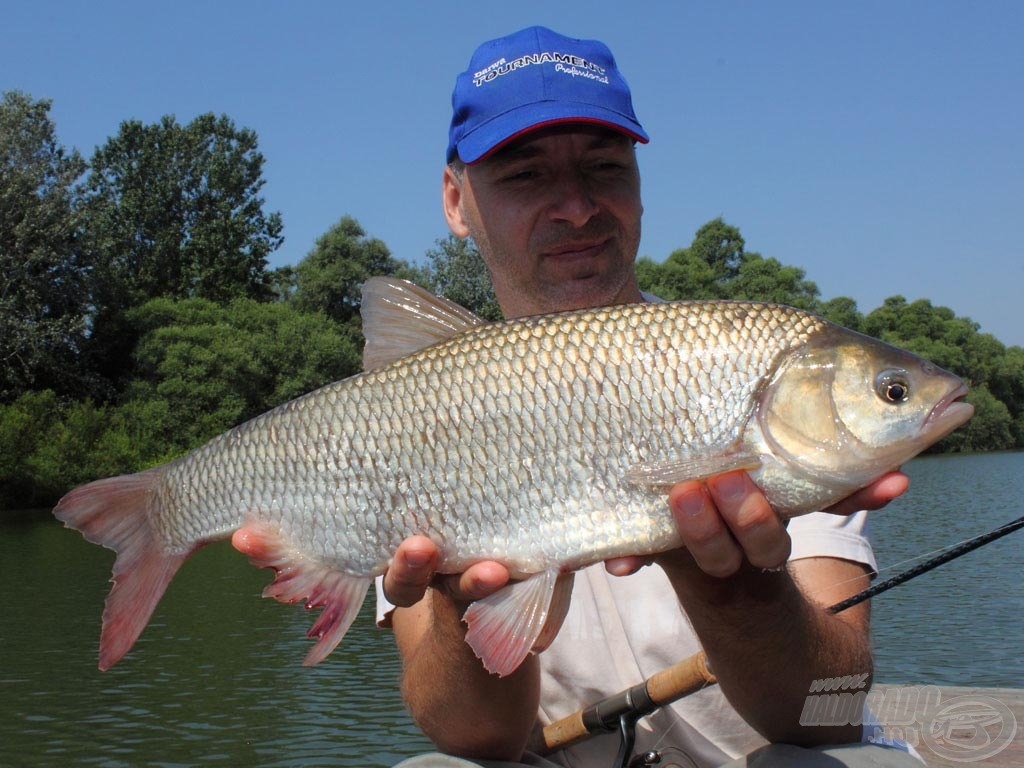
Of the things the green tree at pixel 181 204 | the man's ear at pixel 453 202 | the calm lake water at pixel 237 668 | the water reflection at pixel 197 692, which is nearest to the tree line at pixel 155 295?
the green tree at pixel 181 204

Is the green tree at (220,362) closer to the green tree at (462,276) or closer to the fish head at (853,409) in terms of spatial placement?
the green tree at (462,276)

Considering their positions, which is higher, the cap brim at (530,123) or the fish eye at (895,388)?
the cap brim at (530,123)

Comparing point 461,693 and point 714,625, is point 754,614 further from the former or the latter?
point 461,693

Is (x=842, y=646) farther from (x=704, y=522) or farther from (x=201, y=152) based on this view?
(x=201, y=152)

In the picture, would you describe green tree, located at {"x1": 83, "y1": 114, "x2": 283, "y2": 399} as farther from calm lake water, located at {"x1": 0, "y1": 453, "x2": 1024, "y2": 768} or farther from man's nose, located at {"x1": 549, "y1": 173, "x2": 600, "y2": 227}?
man's nose, located at {"x1": 549, "y1": 173, "x2": 600, "y2": 227}

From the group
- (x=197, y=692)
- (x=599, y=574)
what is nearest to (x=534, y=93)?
(x=599, y=574)

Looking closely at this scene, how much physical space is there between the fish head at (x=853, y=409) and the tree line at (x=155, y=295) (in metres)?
27.8

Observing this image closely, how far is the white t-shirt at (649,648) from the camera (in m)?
2.83

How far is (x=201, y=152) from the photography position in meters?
43.2

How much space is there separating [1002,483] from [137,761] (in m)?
29.6

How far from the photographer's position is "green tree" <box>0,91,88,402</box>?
1166 inches

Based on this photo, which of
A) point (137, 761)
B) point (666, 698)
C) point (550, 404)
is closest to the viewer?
point (550, 404)

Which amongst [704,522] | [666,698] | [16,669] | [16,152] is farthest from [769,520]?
[16,152]

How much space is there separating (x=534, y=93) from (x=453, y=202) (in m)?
0.73
